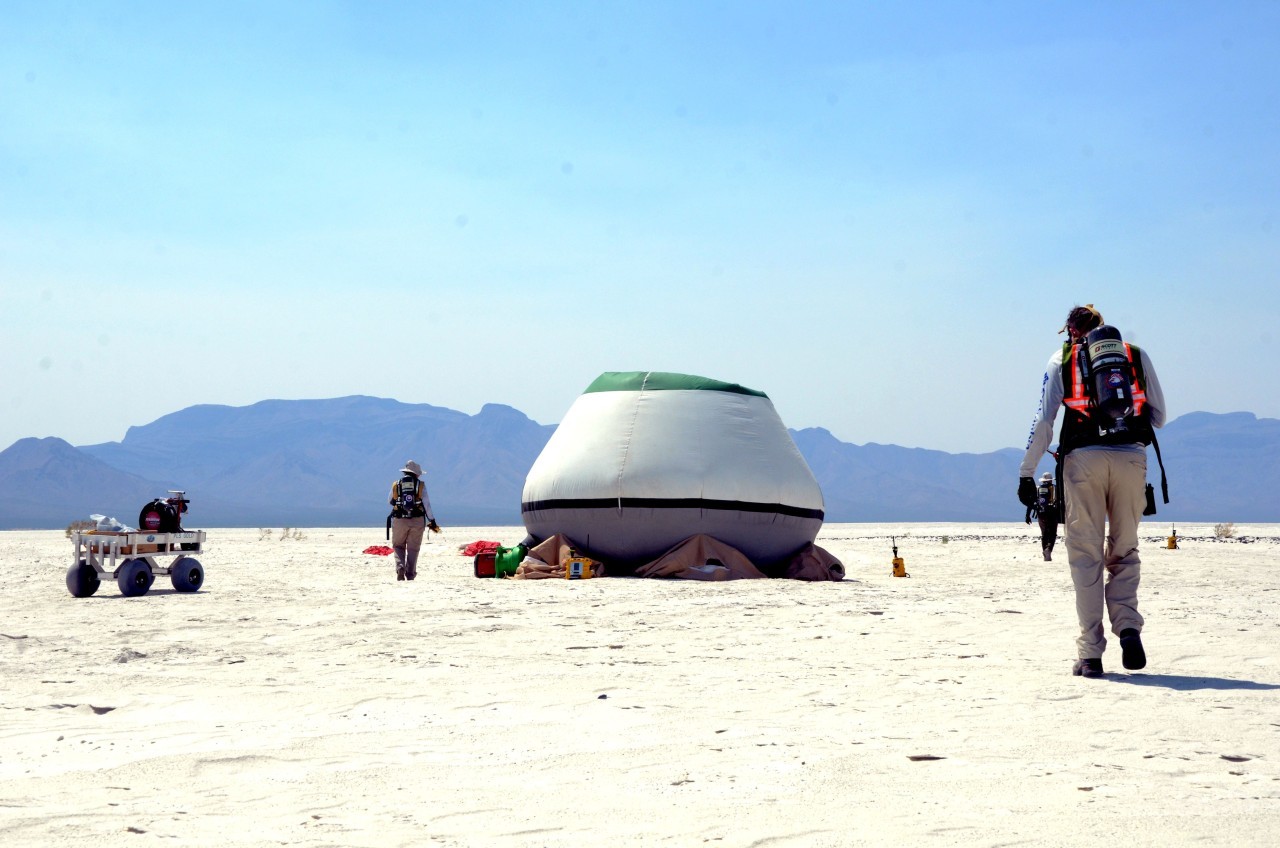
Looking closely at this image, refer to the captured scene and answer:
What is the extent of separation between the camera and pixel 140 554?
38.9 ft

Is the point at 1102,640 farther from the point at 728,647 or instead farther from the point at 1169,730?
the point at 728,647

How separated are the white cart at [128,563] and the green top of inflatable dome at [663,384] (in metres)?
5.60

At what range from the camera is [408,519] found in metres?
13.7

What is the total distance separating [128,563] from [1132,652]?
31.2ft

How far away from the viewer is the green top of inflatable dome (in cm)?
1474

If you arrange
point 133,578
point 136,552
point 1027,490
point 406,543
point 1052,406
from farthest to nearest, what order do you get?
point 406,543
point 136,552
point 133,578
point 1027,490
point 1052,406

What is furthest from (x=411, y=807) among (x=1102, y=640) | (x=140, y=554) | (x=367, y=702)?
(x=140, y=554)

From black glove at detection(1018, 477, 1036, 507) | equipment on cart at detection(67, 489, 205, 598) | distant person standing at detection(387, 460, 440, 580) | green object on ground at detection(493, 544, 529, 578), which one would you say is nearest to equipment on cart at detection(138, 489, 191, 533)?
equipment on cart at detection(67, 489, 205, 598)

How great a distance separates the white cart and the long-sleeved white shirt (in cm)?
864

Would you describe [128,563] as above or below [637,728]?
above

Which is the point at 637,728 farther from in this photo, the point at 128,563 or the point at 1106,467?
the point at 128,563

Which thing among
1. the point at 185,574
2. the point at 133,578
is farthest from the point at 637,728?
the point at 185,574

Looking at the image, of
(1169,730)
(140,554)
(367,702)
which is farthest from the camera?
(140,554)

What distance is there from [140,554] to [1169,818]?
1078cm
